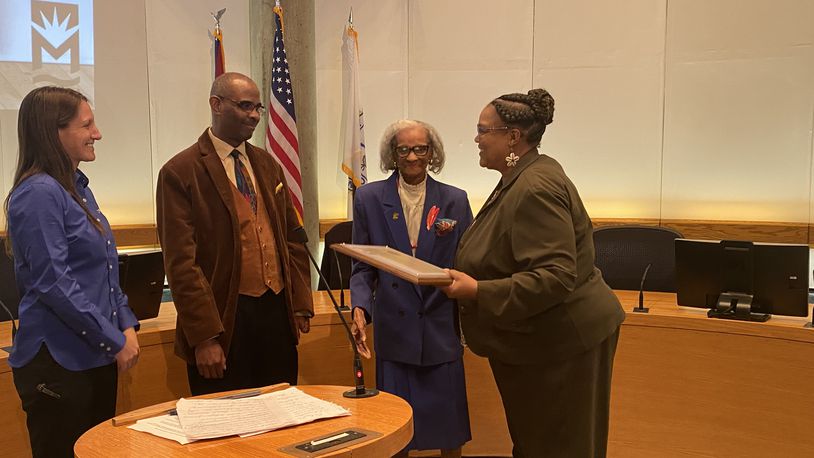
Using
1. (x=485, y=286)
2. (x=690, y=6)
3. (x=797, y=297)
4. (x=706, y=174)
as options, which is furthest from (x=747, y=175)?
(x=485, y=286)

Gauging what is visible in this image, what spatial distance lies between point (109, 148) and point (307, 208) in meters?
1.54

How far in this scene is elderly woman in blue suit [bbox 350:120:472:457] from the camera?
2.86m

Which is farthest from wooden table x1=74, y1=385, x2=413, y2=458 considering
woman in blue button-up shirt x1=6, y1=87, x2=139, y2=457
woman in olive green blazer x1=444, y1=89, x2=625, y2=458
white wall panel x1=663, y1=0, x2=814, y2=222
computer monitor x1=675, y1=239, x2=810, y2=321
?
white wall panel x1=663, y1=0, x2=814, y2=222

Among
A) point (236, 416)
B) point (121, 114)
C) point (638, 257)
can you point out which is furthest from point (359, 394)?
point (121, 114)

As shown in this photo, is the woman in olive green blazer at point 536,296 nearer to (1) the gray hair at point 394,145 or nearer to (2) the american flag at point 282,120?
(1) the gray hair at point 394,145

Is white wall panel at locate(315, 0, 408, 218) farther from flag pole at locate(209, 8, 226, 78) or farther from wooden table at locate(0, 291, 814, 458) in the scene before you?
wooden table at locate(0, 291, 814, 458)

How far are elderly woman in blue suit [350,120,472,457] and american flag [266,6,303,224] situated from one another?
2708 mm

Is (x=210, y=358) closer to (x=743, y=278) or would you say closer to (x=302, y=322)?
(x=302, y=322)

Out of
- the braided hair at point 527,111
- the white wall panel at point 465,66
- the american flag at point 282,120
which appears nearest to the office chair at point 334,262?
the american flag at point 282,120

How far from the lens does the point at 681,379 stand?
3.17 meters

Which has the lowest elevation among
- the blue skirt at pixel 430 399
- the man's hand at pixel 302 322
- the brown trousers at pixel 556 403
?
the blue skirt at pixel 430 399

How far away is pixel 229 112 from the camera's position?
8.46 feet

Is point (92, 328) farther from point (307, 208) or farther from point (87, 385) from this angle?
point (307, 208)

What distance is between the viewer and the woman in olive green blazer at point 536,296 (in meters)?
2.06
